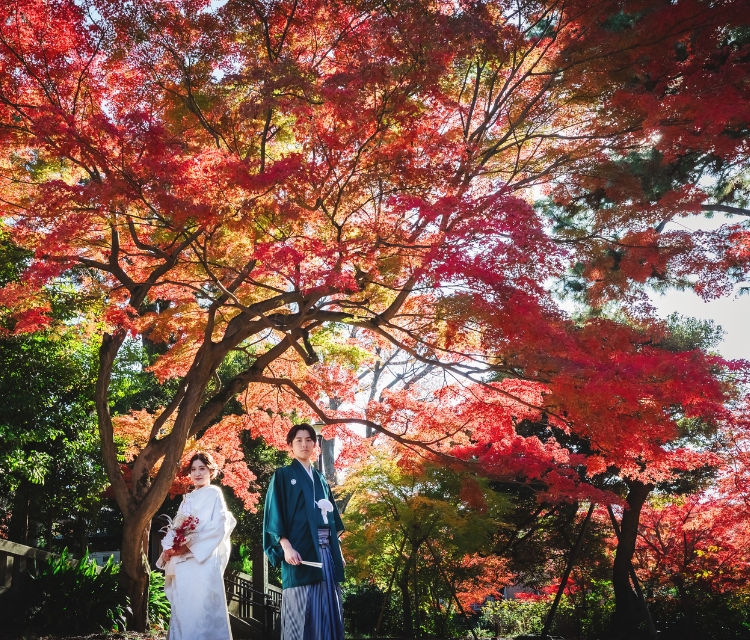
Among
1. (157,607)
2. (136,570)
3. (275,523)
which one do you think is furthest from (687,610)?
(275,523)

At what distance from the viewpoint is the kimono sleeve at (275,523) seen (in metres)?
4.29

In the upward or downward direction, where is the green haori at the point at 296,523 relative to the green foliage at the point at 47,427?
downward

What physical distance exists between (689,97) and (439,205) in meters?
2.59

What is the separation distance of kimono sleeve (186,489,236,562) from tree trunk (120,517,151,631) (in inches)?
133

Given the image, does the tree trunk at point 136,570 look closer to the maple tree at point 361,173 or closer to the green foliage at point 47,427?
the maple tree at point 361,173

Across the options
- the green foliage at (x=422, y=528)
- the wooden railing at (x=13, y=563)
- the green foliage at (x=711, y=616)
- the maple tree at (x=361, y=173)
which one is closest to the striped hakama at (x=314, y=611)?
the maple tree at (x=361, y=173)

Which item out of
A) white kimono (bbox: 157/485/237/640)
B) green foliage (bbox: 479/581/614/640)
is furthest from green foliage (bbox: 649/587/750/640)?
white kimono (bbox: 157/485/237/640)

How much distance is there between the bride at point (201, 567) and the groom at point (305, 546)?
0.64 metres

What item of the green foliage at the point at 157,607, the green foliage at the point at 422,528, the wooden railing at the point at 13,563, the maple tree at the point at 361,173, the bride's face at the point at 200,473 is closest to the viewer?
the bride's face at the point at 200,473

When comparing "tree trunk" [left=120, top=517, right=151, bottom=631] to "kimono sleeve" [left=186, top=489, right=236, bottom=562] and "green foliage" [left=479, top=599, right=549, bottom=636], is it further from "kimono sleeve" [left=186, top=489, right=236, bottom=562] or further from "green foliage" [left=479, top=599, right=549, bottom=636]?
"green foliage" [left=479, top=599, right=549, bottom=636]

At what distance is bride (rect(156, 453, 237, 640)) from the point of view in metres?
4.79

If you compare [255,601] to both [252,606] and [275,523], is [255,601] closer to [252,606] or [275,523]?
[252,606]

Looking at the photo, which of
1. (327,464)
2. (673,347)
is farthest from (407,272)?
(327,464)

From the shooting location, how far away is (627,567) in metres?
12.2
